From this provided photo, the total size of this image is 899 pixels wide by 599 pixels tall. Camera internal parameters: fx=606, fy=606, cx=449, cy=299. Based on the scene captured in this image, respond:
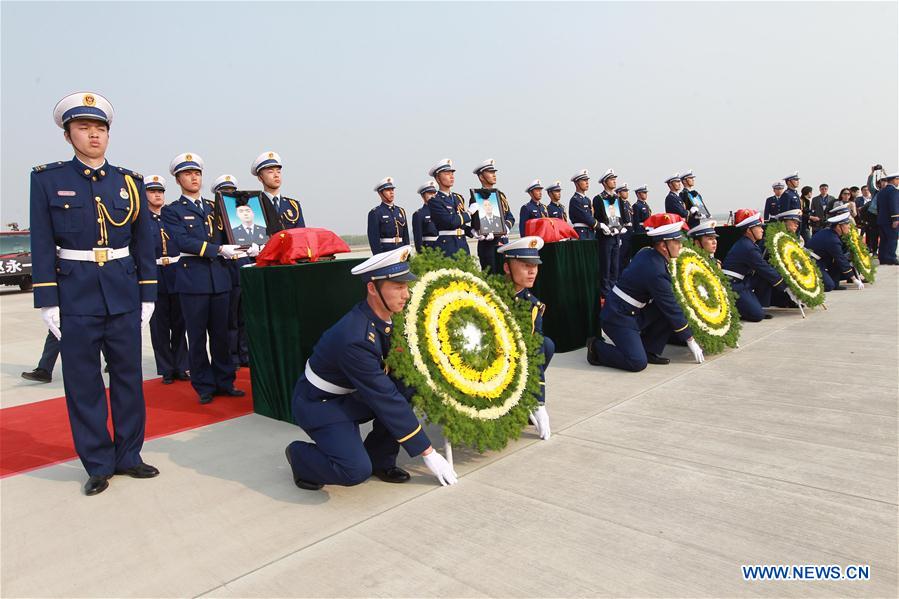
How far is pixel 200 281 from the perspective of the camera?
5.66 meters

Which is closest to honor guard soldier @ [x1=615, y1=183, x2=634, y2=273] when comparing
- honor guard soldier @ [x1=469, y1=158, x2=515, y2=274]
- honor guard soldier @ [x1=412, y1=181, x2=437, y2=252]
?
→ honor guard soldier @ [x1=469, y1=158, x2=515, y2=274]

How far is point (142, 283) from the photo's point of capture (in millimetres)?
4008

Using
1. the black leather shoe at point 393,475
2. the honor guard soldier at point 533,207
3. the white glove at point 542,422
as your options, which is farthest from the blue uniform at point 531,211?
the black leather shoe at point 393,475

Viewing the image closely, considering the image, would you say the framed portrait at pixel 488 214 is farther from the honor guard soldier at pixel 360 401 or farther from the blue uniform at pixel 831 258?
the honor guard soldier at pixel 360 401

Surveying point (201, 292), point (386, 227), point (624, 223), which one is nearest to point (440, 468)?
point (201, 292)

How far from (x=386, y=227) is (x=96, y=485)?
7769mm

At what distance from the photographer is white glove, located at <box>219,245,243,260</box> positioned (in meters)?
5.45

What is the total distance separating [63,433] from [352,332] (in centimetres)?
321

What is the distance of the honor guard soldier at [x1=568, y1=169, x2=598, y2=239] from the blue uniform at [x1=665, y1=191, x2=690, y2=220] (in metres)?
2.88

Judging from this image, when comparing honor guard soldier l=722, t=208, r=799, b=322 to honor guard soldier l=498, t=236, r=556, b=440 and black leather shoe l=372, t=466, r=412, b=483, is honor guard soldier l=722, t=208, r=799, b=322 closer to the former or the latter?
honor guard soldier l=498, t=236, r=556, b=440

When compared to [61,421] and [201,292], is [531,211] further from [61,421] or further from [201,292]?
[61,421]

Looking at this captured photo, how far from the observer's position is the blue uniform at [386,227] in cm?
1097

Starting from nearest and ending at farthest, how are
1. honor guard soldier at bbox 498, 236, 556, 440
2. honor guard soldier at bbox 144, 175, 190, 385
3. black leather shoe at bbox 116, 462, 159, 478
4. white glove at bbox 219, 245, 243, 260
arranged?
black leather shoe at bbox 116, 462, 159, 478
honor guard soldier at bbox 498, 236, 556, 440
white glove at bbox 219, 245, 243, 260
honor guard soldier at bbox 144, 175, 190, 385

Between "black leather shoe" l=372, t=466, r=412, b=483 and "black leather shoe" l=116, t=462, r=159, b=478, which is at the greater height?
"black leather shoe" l=116, t=462, r=159, b=478
